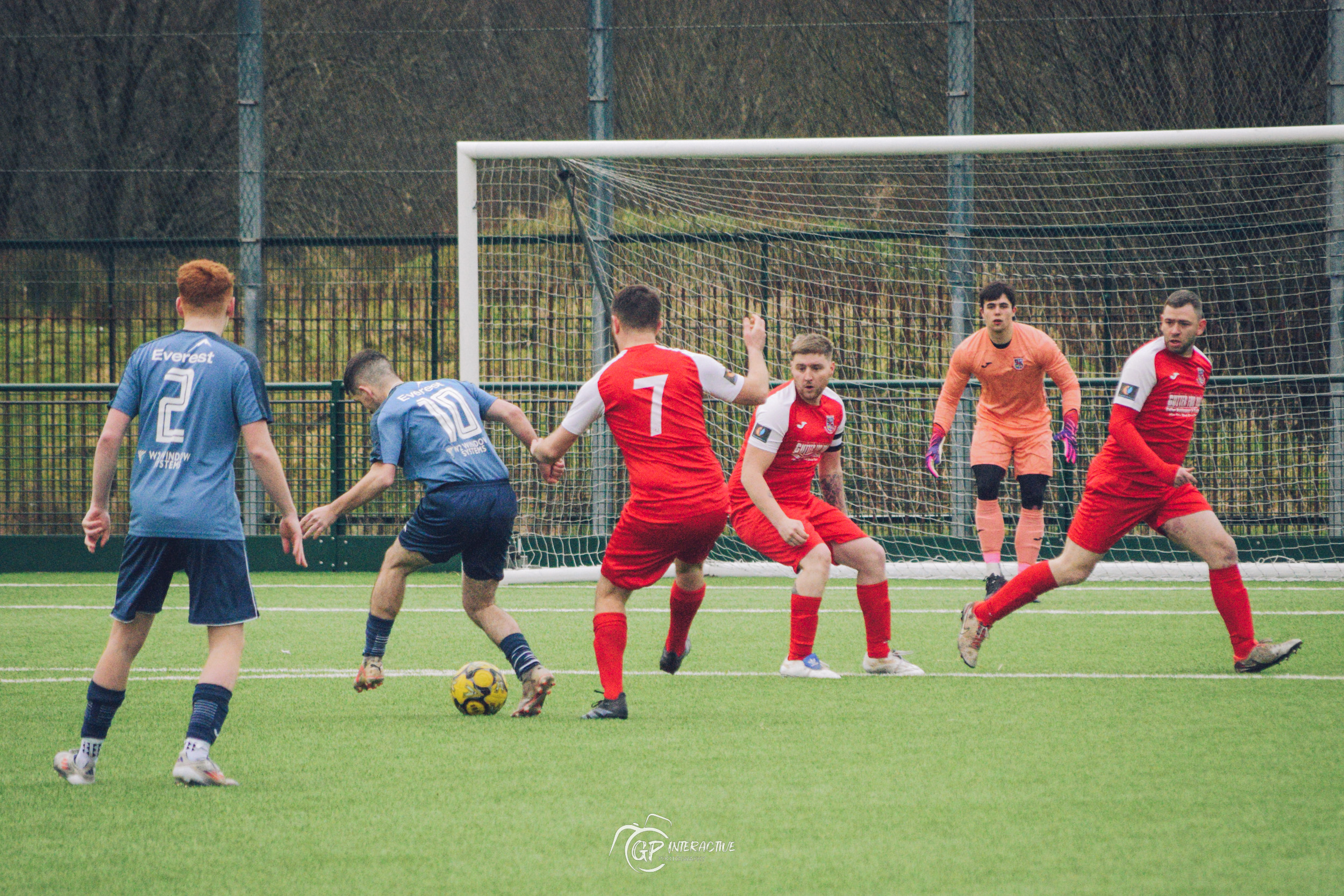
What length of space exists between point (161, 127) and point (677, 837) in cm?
1301

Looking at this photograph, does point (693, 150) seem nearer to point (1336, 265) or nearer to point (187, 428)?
point (187, 428)

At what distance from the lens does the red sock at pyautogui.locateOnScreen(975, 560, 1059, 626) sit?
6.34 m

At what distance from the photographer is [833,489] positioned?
6832mm

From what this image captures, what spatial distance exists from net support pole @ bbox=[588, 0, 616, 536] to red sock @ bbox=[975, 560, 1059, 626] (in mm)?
4514

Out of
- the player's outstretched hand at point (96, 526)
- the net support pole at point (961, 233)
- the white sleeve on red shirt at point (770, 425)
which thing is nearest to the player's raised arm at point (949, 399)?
the net support pole at point (961, 233)

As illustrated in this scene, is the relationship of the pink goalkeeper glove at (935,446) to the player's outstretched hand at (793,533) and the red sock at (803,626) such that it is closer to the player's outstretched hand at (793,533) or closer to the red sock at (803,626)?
the red sock at (803,626)

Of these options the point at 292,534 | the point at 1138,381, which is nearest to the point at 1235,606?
the point at 1138,381

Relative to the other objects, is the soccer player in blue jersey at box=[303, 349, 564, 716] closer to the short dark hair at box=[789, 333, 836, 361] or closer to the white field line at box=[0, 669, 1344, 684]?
the white field line at box=[0, 669, 1344, 684]

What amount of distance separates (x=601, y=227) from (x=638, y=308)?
5.09 metres

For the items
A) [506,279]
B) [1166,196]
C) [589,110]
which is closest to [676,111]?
[589,110]

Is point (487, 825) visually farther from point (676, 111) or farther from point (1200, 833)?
point (676, 111)

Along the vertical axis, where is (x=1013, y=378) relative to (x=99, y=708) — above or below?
above

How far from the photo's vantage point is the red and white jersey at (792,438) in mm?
6285

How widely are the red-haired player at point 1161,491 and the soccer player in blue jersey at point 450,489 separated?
235 centimetres
